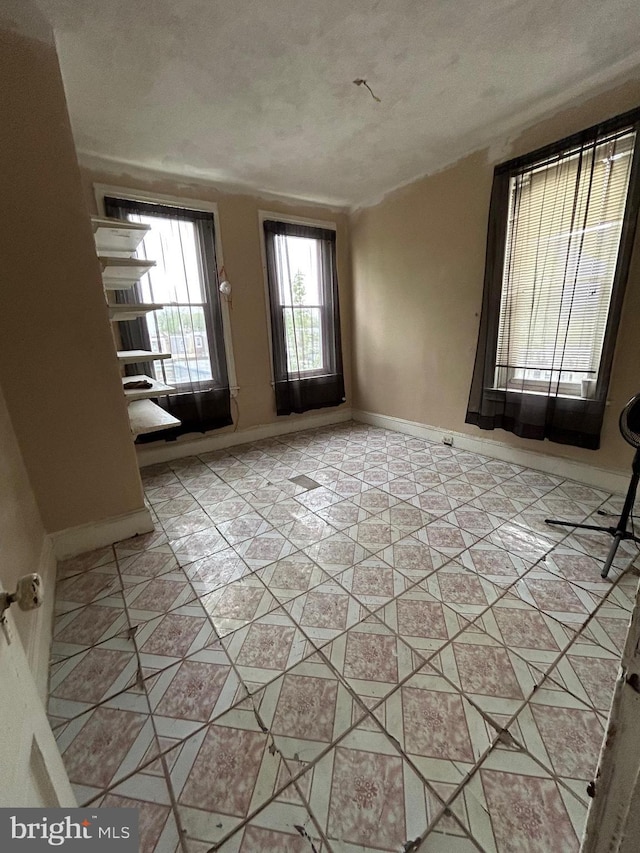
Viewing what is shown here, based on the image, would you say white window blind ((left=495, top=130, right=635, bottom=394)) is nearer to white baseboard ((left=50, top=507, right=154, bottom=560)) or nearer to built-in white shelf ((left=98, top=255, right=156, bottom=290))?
built-in white shelf ((left=98, top=255, right=156, bottom=290))

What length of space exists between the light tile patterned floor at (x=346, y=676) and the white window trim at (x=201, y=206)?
70.6 inches

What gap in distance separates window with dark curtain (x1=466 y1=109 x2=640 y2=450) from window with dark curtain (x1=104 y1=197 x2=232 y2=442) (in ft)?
8.26

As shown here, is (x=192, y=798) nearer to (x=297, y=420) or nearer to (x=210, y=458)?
(x=210, y=458)

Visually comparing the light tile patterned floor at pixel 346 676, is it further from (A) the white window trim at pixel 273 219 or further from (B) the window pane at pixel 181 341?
(A) the white window trim at pixel 273 219

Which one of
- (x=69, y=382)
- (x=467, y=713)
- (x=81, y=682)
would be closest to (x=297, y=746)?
(x=467, y=713)

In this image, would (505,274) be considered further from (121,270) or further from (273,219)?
(121,270)

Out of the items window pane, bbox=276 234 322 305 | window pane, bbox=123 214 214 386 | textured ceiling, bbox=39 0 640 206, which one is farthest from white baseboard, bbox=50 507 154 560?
window pane, bbox=276 234 322 305

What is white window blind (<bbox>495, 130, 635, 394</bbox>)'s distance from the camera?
2191 mm

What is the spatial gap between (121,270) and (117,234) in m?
0.21

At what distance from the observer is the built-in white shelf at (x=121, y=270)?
1.90 metres

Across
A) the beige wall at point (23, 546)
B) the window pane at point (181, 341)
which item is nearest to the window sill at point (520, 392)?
the window pane at point (181, 341)

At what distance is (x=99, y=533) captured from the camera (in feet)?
6.77

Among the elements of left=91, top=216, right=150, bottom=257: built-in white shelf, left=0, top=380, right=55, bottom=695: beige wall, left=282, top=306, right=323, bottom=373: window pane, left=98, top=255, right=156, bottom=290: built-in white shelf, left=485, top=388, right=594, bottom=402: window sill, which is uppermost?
left=91, top=216, right=150, bottom=257: built-in white shelf

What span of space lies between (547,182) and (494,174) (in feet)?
1.42
